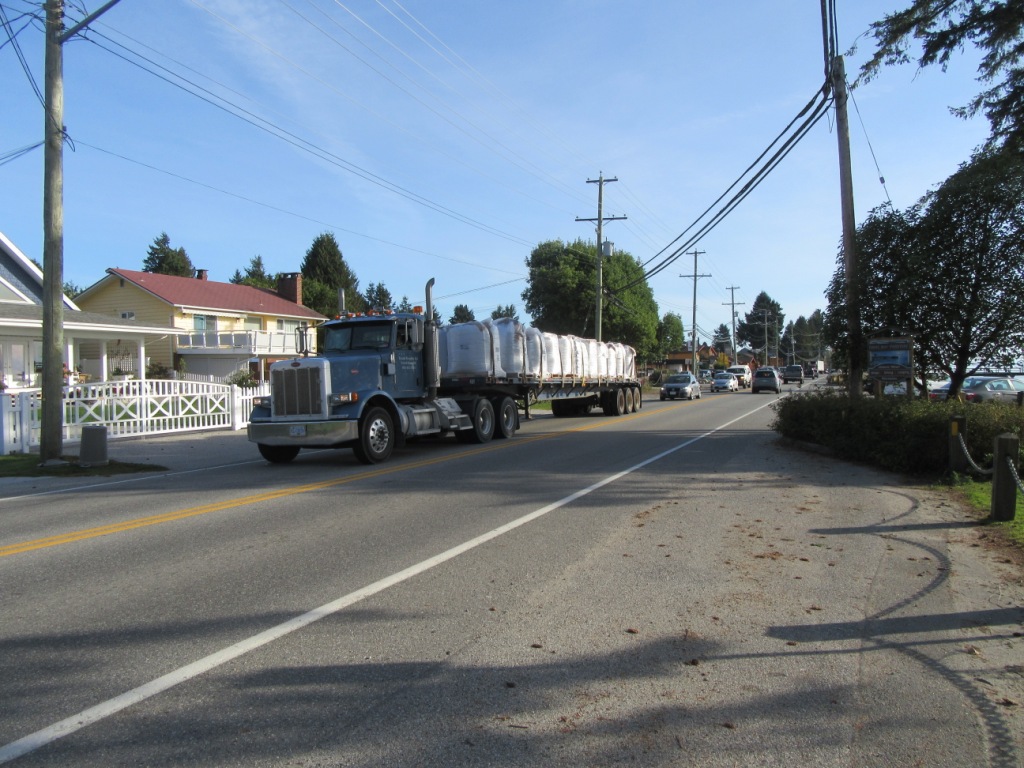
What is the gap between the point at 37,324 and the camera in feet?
75.7

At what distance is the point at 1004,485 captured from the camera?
331 inches

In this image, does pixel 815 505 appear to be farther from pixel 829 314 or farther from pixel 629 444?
pixel 829 314

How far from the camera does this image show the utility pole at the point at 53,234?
13516 millimetres

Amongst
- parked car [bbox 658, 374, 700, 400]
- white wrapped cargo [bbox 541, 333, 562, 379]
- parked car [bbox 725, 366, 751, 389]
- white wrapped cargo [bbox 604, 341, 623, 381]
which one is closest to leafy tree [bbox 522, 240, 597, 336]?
parked car [bbox 725, 366, 751, 389]

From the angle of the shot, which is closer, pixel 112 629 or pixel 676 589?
pixel 112 629

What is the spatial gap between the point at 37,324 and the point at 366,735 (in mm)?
23867

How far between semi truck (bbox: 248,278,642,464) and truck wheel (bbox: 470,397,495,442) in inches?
0.9

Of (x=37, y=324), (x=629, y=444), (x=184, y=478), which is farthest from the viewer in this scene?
(x=37, y=324)

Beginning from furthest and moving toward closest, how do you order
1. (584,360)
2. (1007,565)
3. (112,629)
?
(584,360) < (1007,565) < (112,629)

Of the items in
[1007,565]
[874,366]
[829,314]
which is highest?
[829,314]

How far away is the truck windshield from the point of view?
1516 centimetres

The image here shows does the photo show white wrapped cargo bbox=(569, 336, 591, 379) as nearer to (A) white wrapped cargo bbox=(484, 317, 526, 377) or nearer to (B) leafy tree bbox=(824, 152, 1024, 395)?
(A) white wrapped cargo bbox=(484, 317, 526, 377)

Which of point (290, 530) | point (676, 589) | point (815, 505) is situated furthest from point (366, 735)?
point (815, 505)

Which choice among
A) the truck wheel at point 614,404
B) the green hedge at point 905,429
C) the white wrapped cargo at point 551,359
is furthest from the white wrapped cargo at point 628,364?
the green hedge at point 905,429
